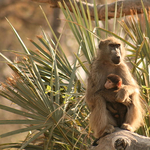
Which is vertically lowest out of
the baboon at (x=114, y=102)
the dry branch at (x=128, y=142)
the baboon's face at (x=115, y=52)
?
the dry branch at (x=128, y=142)

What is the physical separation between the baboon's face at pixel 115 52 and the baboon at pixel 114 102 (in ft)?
0.80

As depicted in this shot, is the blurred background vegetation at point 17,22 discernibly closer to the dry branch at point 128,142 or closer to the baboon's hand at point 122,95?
the baboon's hand at point 122,95

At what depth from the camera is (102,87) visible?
3994mm

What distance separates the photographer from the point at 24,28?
15.6 meters

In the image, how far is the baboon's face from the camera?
3.95 metres

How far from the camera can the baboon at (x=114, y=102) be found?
3.79 meters

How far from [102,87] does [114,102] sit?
0.27 metres

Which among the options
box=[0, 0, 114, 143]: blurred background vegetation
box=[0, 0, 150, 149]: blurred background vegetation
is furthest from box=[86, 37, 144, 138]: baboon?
box=[0, 0, 114, 143]: blurred background vegetation

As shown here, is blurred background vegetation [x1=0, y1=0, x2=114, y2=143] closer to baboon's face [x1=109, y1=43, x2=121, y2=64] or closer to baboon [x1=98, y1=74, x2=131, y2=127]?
Result: baboon's face [x1=109, y1=43, x2=121, y2=64]

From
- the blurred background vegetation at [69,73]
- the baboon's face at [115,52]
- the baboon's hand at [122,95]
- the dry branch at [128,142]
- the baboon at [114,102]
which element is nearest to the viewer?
the dry branch at [128,142]

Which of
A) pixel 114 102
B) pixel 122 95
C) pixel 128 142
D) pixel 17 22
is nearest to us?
pixel 128 142

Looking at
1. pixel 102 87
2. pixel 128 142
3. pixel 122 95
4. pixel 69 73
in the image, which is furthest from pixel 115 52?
pixel 128 142

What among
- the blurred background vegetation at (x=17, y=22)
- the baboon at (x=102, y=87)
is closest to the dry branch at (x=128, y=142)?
the baboon at (x=102, y=87)

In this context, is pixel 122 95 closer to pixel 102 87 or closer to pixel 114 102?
pixel 114 102
